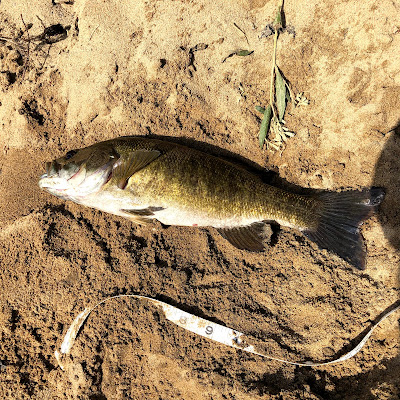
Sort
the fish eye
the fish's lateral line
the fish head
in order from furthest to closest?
the fish eye → the fish head → the fish's lateral line

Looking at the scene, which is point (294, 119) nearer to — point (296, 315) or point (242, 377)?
point (296, 315)

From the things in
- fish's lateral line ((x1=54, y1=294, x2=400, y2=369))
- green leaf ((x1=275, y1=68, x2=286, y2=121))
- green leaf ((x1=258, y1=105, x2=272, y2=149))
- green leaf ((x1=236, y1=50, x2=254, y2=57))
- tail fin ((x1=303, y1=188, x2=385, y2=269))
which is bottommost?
fish's lateral line ((x1=54, y1=294, x2=400, y2=369))

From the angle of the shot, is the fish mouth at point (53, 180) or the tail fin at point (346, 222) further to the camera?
the fish mouth at point (53, 180)

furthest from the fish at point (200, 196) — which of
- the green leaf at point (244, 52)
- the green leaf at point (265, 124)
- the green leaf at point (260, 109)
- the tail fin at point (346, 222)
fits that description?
the green leaf at point (244, 52)

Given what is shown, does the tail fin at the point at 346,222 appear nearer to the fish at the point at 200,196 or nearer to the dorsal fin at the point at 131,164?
the fish at the point at 200,196

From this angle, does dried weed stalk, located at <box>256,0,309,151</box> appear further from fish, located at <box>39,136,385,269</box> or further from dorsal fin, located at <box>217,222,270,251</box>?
dorsal fin, located at <box>217,222,270,251</box>

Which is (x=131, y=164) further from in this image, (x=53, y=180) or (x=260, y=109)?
(x=260, y=109)

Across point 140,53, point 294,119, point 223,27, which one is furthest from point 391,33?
point 140,53

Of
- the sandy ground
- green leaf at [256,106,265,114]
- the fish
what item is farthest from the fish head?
green leaf at [256,106,265,114]
